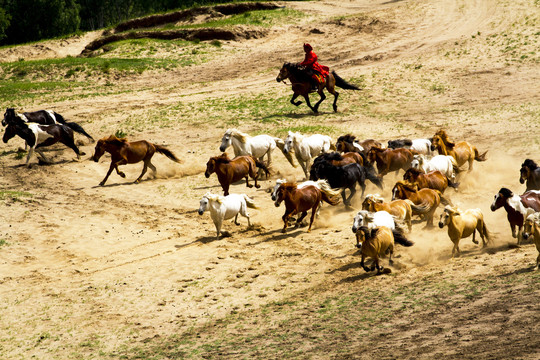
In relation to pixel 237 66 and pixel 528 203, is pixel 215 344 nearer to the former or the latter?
pixel 528 203

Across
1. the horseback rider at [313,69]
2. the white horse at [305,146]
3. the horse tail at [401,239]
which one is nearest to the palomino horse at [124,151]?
the white horse at [305,146]

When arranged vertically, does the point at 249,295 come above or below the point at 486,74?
below

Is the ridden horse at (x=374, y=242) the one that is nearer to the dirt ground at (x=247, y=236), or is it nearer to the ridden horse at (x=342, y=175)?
the dirt ground at (x=247, y=236)

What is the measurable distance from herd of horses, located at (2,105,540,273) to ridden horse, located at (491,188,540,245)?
0.07ft

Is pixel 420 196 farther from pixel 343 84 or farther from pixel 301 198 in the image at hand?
pixel 343 84

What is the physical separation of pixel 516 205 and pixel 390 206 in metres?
2.75

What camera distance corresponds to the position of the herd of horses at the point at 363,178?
49.2ft

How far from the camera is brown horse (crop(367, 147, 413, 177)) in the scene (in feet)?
68.1

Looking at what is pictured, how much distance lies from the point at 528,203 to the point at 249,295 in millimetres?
6455

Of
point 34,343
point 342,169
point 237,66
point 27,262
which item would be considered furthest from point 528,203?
point 237,66

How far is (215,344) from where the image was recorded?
11922 mm

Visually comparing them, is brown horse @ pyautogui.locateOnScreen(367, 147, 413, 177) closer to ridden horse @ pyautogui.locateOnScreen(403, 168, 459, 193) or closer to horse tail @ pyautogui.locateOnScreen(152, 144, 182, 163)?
ridden horse @ pyautogui.locateOnScreen(403, 168, 459, 193)

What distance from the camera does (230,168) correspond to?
2056 cm

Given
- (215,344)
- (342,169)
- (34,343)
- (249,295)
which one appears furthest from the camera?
(342,169)
